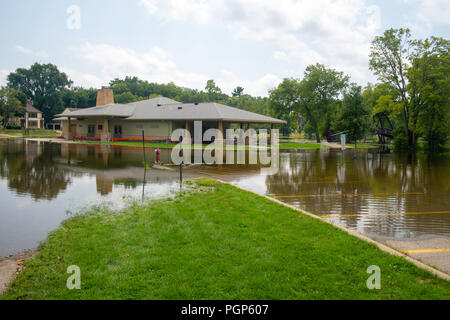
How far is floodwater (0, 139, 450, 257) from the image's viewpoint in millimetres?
7325

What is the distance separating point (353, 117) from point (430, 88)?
8.89 metres

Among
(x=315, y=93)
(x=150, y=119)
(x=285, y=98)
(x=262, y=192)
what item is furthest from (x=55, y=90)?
(x=262, y=192)

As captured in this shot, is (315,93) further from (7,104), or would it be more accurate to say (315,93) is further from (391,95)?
(7,104)

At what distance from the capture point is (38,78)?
9406 centimetres

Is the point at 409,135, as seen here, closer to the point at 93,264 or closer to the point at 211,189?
the point at 211,189

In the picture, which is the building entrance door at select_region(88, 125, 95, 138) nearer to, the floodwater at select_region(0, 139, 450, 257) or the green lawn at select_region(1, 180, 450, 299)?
the floodwater at select_region(0, 139, 450, 257)

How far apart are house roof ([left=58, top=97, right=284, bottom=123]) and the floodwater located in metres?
19.8

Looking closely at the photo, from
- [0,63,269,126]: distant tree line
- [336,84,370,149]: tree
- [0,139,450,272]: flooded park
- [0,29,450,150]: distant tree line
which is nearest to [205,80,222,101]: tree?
[0,63,269,126]: distant tree line

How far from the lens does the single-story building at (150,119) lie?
37.9 meters
